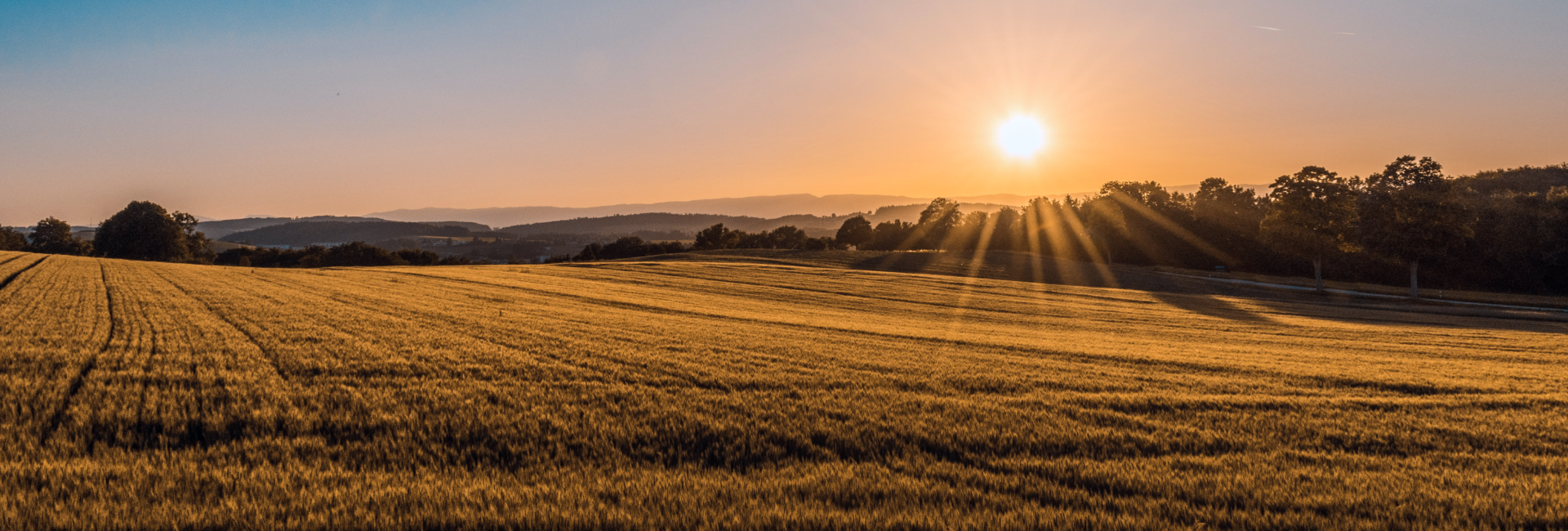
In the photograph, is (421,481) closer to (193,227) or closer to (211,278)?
(211,278)

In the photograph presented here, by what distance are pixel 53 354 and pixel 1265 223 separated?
2788 inches

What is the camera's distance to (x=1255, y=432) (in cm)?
790

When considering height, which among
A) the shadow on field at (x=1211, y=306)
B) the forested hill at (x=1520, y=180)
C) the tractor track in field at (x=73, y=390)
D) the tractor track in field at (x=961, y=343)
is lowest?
the shadow on field at (x=1211, y=306)

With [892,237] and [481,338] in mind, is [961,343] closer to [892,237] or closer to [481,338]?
[481,338]

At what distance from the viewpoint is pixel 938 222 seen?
355ft

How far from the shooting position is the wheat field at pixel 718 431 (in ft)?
16.8

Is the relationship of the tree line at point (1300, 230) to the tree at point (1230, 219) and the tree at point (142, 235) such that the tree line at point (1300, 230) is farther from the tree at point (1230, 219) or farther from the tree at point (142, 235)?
the tree at point (142, 235)

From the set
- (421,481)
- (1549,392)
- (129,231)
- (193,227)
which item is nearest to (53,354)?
(421,481)

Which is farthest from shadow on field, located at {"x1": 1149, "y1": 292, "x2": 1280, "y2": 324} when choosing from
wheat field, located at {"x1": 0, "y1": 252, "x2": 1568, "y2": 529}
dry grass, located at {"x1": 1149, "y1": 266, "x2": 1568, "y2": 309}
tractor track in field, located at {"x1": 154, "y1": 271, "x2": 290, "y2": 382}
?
tractor track in field, located at {"x1": 154, "y1": 271, "x2": 290, "y2": 382}

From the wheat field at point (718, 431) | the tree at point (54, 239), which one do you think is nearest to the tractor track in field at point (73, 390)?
the wheat field at point (718, 431)

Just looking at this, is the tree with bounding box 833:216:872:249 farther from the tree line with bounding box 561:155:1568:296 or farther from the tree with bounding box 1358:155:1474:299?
the tree with bounding box 1358:155:1474:299

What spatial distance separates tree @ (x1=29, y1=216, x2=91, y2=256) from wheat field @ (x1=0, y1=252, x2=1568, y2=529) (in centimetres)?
11495

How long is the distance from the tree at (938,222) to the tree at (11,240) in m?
133

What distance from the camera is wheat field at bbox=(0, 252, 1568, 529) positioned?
512cm
